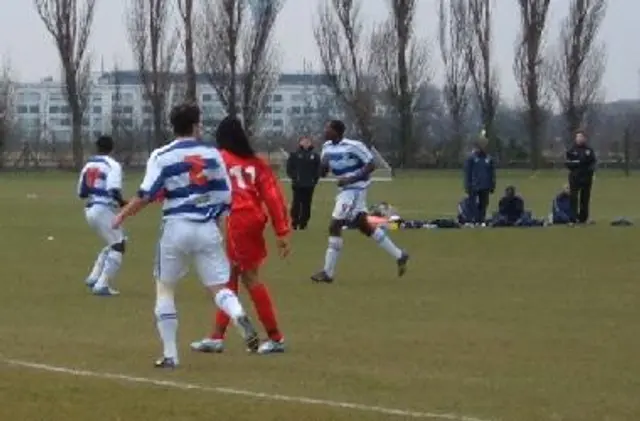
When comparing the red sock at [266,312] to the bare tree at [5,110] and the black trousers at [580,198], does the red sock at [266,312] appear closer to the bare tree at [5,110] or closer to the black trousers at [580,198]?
the black trousers at [580,198]

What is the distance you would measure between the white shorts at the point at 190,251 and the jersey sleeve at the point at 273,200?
1.12 meters

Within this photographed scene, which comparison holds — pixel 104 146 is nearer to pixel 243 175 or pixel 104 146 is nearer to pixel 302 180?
pixel 243 175

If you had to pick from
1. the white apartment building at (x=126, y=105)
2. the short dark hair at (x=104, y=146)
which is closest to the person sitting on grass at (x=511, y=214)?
the short dark hair at (x=104, y=146)

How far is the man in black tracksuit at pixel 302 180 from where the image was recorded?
1328 inches

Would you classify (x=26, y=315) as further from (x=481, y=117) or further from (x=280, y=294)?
(x=481, y=117)

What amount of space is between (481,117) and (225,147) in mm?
72661

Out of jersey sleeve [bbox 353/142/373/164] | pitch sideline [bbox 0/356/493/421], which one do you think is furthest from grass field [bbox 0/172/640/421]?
jersey sleeve [bbox 353/142/373/164]

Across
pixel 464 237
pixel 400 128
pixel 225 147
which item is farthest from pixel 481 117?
pixel 225 147

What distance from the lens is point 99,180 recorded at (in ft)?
63.9

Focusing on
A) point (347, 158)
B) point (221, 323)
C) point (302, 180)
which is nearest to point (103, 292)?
point (347, 158)

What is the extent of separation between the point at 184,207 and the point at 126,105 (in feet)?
340

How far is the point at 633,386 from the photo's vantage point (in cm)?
1159

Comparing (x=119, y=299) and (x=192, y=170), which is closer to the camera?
(x=192, y=170)

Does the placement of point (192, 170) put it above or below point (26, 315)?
above
